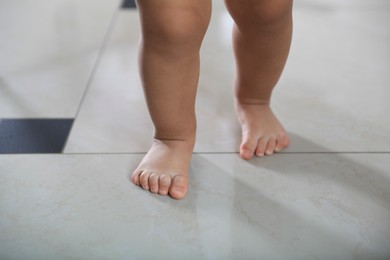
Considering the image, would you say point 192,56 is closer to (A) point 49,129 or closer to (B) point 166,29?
(B) point 166,29

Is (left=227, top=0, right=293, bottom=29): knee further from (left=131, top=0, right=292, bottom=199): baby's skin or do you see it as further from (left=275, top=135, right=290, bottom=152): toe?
(left=275, top=135, right=290, bottom=152): toe

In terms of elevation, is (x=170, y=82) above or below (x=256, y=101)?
above

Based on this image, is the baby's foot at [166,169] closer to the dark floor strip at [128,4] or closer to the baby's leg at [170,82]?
the baby's leg at [170,82]

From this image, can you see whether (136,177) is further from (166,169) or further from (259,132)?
(259,132)

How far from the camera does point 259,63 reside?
0.75 meters

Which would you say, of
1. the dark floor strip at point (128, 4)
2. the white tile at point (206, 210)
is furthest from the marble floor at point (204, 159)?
the dark floor strip at point (128, 4)

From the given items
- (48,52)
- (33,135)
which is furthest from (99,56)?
(33,135)

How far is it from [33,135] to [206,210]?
36 cm

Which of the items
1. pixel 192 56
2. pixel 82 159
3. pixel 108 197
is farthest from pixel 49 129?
pixel 192 56

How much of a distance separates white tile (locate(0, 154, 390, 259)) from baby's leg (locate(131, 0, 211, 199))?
3 cm

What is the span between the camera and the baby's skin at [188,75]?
609 millimetres

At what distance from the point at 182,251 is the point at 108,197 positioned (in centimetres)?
15

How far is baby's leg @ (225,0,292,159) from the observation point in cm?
69

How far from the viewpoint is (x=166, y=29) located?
60 cm
